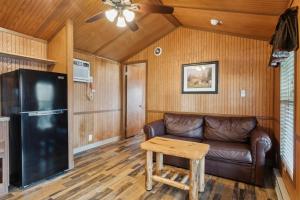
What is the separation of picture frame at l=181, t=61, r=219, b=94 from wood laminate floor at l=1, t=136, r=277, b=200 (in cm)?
183

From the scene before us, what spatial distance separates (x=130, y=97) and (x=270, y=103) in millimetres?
3564

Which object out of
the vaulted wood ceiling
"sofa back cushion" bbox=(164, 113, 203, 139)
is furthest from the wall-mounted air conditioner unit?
"sofa back cushion" bbox=(164, 113, 203, 139)

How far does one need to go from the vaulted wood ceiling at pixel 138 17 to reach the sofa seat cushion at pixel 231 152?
6.24ft

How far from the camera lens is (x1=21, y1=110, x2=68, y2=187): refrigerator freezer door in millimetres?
2432

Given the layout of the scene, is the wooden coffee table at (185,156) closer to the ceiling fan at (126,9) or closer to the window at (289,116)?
the window at (289,116)

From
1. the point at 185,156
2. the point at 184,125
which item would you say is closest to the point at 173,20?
the point at 184,125

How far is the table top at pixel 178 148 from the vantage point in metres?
2.07

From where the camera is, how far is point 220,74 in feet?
12.1

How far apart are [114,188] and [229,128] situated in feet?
7.38

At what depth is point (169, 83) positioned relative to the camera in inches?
171

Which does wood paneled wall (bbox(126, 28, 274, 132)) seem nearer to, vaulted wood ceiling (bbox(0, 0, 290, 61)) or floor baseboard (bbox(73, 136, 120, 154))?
vaulted wood ceiling (bbox(0, 0, 290, 61))

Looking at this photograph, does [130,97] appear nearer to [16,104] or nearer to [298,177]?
[16,104]

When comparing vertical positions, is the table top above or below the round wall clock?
below

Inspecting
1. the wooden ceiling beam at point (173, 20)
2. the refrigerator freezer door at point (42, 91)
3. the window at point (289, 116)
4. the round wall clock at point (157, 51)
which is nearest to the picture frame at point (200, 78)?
the round wall clock at point (157, 51)
